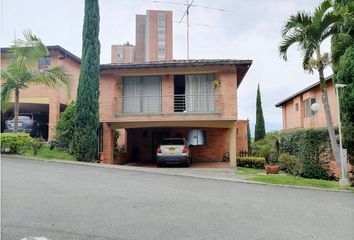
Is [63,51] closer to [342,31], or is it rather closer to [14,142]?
[14,142]

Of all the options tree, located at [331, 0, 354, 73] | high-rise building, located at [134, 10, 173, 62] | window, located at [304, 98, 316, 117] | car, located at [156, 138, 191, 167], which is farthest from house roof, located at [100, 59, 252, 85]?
high-rise building, located at [134, 10, 173, 62]

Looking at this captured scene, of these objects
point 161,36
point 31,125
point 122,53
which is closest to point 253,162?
point 31,125

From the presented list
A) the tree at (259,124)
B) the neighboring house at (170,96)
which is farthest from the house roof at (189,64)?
the tree at (259,124)

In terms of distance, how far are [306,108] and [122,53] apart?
68.9m

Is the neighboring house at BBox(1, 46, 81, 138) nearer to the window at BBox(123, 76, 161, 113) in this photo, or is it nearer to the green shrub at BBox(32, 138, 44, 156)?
the window at BBox(123, 76, 161, 113)

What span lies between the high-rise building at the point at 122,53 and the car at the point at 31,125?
214 ft

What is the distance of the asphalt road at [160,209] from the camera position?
520cm

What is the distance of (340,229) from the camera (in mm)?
5738

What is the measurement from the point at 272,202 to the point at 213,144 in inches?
560

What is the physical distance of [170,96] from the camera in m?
17.8

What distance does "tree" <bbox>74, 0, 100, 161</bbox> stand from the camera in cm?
1541

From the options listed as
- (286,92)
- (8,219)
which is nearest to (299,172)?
(8,219)

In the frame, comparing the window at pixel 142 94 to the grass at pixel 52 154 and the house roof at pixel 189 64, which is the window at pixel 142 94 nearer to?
the house roof at pixel 189 64

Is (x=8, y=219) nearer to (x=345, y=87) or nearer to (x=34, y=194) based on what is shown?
(x=34, y=194)
